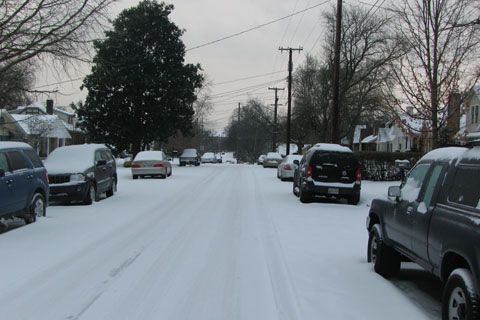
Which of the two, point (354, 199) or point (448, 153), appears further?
point (354, 199)

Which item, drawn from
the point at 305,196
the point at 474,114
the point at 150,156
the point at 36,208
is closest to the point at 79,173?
the point at 36,208

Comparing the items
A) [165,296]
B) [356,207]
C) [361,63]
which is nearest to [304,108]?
[361,63]

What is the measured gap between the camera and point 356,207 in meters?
14.9

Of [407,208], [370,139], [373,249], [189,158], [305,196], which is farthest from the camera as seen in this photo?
[370,139]

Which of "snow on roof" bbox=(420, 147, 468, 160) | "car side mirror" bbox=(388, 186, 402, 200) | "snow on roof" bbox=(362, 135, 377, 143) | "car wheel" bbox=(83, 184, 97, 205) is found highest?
"snow on roof" bbox=(362, 135, 377, 143)

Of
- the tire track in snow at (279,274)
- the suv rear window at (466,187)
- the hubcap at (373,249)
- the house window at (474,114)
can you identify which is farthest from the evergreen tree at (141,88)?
the suv rear window at (466,187)

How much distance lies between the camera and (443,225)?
4.53 metres

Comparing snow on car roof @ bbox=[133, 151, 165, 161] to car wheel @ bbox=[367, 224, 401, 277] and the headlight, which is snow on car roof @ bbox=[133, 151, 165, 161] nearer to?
the headlight

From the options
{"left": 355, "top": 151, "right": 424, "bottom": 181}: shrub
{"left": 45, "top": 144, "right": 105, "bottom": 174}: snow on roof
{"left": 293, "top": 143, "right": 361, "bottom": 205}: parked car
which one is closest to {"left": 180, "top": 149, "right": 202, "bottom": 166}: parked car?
{"left": 355, "top": 151, "right": 424, "bottom": 181}: shrub

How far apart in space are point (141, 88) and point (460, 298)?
126 feet

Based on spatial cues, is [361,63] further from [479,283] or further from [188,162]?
[479,283]

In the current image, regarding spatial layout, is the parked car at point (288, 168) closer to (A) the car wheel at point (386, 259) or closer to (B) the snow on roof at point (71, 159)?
(B) the snow on roof at point (71, 159)

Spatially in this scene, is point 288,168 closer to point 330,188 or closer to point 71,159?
point 330,188

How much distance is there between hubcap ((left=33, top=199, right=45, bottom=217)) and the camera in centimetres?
1078
